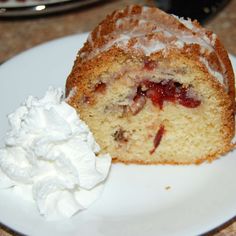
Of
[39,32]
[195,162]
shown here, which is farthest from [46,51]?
[195,162]

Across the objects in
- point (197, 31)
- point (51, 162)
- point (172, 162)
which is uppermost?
point (197, 31)

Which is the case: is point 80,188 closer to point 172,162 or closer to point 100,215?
point 100,215

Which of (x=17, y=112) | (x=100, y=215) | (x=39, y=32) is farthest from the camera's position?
(x=39, y=32)

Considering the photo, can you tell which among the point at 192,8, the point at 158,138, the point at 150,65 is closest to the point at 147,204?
the point at 158,138

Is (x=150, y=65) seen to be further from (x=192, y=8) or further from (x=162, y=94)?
(x=192, y=8)

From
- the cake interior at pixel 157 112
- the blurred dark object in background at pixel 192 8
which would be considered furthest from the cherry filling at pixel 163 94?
the blurred dark object in background at pixel 192 8

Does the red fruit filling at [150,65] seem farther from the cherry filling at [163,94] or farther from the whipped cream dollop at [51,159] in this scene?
the whipped cream dollop at [51,159]

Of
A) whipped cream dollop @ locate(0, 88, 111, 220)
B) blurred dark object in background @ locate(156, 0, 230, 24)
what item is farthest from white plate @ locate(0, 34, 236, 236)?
blurred dark object in background @ locate(156, 0, 230, 24)
